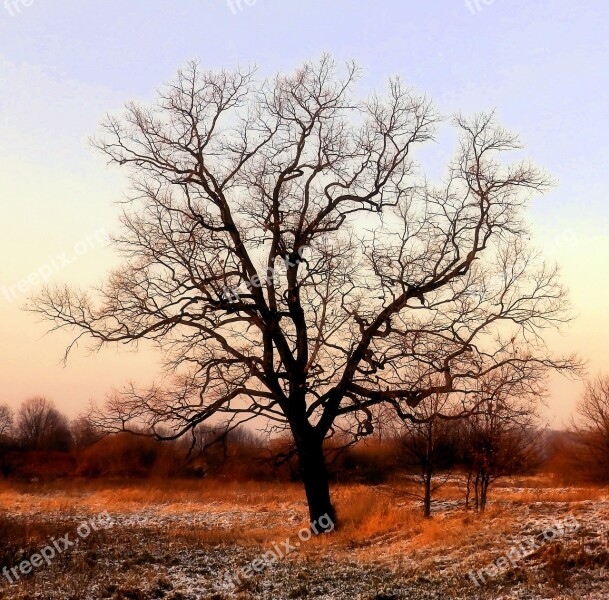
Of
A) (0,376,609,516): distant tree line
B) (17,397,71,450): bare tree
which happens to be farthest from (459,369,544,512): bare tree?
(17,397,71,450): bare tree

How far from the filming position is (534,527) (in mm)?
14594

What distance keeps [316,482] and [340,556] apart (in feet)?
11.6

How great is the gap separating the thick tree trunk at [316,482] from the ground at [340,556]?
19.0 inches

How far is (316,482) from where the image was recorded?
62.0ft

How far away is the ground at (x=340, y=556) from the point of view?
11.8m

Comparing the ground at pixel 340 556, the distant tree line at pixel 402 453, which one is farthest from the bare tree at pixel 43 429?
the ground at pixel 340 556

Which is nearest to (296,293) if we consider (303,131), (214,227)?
(214,227)

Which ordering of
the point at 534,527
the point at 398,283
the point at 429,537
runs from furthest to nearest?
the point at 398,283 → the point at 429,537 → the point at 534,527

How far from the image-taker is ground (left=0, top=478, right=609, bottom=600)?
466 inches

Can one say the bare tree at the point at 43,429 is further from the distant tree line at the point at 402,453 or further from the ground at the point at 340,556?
the ground at the point at 340,556

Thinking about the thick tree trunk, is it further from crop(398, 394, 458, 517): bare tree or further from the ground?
crop(398, 394, 458, 517): bare tree

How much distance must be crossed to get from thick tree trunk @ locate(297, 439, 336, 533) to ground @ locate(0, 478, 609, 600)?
483 millimetres

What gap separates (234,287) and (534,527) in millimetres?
9384

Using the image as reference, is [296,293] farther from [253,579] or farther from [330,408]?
[253,579]
